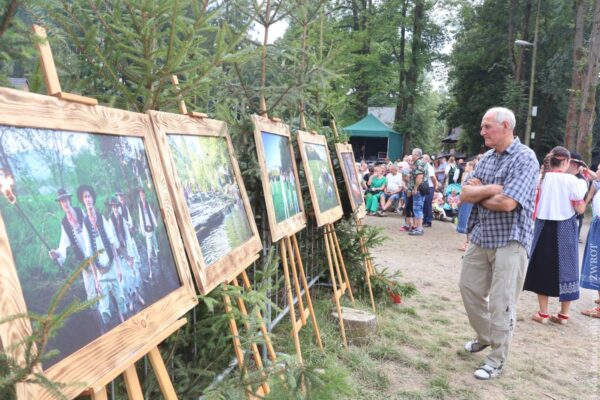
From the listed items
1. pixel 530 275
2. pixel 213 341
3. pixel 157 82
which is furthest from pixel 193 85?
pixel 530 275

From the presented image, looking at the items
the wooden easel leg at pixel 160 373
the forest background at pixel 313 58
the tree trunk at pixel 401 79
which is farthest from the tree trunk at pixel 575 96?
the wooden easel leg at pixel 160 373

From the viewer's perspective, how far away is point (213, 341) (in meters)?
2.38

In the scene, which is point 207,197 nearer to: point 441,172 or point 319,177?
point 319,177

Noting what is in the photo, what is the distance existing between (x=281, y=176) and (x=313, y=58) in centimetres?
123

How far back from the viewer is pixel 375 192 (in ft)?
44.5

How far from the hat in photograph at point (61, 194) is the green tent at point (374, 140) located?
21219 mm

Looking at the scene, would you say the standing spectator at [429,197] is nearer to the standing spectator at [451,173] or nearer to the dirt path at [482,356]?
the standing spectator at [451,173]

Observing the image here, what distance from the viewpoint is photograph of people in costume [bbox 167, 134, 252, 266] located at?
6.78 feet

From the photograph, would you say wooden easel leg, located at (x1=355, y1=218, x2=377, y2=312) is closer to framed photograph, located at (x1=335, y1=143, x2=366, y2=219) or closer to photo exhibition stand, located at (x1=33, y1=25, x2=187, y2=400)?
framed photograph, located at (x1=335, y1=143, x2=366, y2=219)

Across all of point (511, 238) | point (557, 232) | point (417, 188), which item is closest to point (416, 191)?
point (417, 188)

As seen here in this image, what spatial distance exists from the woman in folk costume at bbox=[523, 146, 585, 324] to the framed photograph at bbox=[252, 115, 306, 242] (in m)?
3.02

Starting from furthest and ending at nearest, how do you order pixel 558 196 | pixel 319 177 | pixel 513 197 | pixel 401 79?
pixel 401 79, pixel 558 196, pixel 319 177, pixel 513 197

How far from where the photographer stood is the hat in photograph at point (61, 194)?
4.16 feet

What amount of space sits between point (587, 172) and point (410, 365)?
6720 mm
